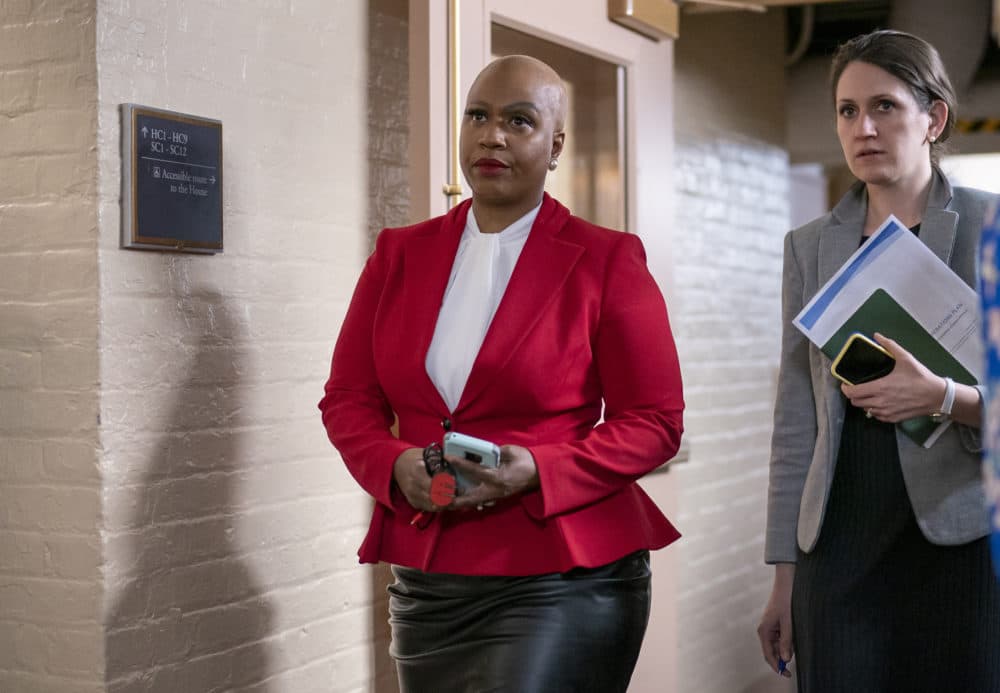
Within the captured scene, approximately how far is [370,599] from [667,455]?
3.87 feet

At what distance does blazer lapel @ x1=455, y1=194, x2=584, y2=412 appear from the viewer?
6.40ft

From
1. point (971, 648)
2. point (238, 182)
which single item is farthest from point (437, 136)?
point (971, 648)

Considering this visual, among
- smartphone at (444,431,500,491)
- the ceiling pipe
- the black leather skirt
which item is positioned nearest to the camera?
smartphone at (444,431,500,491)

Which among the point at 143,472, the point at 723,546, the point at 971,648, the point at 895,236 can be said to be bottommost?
the point at 723,546

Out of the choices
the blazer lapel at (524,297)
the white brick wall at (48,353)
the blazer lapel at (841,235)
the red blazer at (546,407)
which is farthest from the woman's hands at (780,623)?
the white brick wall at (48,353)

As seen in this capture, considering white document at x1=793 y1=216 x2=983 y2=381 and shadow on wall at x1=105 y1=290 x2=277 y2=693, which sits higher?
white document at x1=793 y1=216 x2=983 y2=381

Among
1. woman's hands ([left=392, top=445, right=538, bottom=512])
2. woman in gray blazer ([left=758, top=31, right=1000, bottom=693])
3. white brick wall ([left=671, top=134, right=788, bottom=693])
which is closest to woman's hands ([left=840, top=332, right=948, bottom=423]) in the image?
woman in gray blazer ([left=758, top=31, right=1000, bottom=693])

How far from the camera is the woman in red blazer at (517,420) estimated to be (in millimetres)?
1923

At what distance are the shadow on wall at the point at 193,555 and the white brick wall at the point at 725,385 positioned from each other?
7.11ft

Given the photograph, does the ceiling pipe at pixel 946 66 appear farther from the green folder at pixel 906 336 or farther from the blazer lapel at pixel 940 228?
the green folder at pixel 906 336

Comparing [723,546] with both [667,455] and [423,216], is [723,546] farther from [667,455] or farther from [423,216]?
[667,455]

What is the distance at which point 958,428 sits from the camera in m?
2.06

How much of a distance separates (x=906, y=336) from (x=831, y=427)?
198 millimetres

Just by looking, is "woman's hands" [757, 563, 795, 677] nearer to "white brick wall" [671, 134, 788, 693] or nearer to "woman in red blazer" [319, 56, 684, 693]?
"woman in red blazer" [319, 56, 684, 693]
